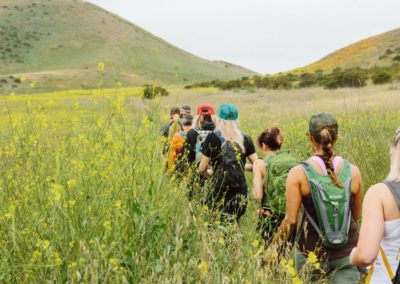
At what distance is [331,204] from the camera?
338 cm

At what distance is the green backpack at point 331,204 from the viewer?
3375 millimetres

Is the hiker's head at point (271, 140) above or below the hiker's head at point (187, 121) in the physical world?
above

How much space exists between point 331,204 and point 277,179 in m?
0.85

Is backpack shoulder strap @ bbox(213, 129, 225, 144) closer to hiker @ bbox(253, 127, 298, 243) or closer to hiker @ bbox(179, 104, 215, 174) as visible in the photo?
hiker @ bbox(179, 104, 215, 174)

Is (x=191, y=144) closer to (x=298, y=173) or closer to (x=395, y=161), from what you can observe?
(x=298, y=173)

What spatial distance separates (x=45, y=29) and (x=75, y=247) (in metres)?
97.6

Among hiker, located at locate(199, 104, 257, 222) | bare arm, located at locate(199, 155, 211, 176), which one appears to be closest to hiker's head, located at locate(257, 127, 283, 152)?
hiker, located at locate(199, 104, 257, 222)

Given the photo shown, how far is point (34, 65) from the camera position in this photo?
8012 centimetres

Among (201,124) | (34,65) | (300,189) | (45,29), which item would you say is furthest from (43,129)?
(45,29)

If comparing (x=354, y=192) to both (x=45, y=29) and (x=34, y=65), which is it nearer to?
(x=34, y=65)

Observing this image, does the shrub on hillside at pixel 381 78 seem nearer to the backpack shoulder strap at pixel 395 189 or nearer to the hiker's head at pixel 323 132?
the hiker's head at pixel 323 132

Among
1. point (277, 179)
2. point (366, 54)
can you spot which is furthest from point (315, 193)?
point (366, 54)

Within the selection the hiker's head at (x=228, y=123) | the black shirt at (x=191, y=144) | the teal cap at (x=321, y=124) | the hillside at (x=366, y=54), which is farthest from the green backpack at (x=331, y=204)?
the hillside at (x=366, y=54)

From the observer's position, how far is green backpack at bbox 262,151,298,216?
4.18 m
